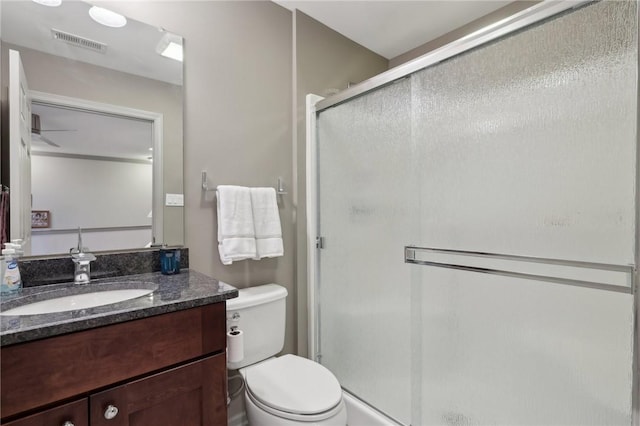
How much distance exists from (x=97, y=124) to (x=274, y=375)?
128 centimetres

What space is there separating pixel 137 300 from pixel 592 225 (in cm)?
144

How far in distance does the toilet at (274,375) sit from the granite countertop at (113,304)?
0.37m

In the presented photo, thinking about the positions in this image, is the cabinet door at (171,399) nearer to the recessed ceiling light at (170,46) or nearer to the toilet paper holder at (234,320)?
the toilet paper holder at (234,320)

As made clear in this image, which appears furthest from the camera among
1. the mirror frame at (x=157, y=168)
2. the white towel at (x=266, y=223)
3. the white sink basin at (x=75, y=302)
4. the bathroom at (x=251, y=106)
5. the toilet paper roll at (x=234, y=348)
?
the white towel at (x=266, y=223)

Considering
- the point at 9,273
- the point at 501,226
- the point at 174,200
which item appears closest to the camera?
the point at 9,273

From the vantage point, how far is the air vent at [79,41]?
1.21 meters

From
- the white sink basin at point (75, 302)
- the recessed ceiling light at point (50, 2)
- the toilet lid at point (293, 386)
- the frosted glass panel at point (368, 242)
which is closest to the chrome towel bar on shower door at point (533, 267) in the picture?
the frosted glass panel at point (368, 242)

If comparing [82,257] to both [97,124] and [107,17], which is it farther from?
[107,17]

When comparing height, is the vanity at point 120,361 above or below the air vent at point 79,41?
below

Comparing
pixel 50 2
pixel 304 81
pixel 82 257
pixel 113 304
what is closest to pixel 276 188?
pixel 304 81

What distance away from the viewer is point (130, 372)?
837 millimetres

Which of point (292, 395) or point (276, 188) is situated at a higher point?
point (276, 188)

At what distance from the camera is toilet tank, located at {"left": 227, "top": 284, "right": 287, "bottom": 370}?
146cm

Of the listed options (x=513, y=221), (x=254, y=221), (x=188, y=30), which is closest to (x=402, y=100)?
(x=513, y=221)
